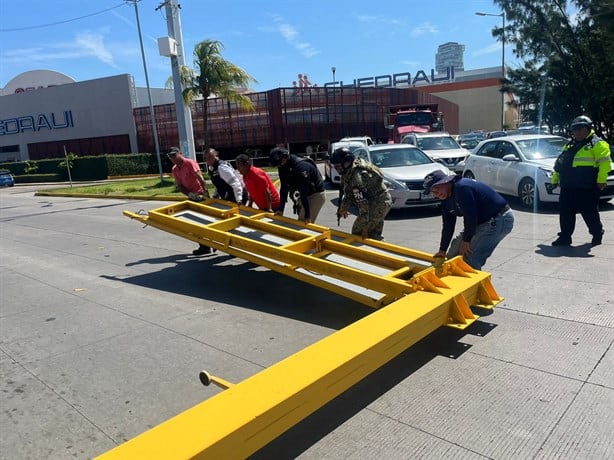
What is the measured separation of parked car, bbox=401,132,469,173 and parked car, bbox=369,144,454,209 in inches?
128

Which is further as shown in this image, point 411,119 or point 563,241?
point 411,119

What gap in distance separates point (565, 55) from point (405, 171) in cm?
1649

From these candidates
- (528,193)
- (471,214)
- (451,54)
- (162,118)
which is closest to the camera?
(471,214)

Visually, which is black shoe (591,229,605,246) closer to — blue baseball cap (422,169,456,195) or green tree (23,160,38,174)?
blue baseball cap (422,169,456,195)

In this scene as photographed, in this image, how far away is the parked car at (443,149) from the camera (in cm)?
1542

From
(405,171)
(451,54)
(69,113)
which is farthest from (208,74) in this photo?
(451,54)

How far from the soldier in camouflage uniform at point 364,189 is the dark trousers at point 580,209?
2.80m

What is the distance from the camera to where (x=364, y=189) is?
18.9ft

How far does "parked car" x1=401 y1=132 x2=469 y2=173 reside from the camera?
607 inches

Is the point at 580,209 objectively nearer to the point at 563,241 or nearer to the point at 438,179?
the point at 563,241

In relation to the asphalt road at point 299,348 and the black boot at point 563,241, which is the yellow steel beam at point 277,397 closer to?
the asphalt road at point 299,348

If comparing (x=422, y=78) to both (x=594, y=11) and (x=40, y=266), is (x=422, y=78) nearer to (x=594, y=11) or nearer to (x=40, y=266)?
(x=594, y=11)

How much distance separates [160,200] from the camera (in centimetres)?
1755

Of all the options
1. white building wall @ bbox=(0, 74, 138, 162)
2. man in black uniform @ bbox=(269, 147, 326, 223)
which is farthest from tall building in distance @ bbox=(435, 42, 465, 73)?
man in black uniform @ bbox=(269, 147, 326, 223)
